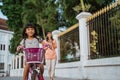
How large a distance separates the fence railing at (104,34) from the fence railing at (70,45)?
1.53 m

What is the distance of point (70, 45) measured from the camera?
1519 cm

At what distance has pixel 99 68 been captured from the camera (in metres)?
11.2

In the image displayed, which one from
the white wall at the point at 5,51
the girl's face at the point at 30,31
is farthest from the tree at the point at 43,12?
the white wall at the point at 5,51

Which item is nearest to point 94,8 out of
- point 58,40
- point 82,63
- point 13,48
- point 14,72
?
point 58,40

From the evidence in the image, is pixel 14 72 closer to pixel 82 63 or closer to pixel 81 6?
pixel 81 6

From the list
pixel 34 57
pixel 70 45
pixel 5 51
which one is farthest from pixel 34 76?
pixel 5 51

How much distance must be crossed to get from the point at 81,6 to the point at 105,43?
328 inches

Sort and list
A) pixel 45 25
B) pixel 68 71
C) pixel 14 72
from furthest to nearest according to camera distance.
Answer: pixel 14 72 < pixel 45 25 < pixel 68 71

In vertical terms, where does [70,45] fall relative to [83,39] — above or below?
below

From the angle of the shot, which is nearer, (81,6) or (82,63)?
(82,63)

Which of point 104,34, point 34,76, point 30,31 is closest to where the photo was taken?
point 34,76

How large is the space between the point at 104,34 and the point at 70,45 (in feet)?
13.3

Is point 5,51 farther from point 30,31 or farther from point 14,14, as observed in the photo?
point 30,31

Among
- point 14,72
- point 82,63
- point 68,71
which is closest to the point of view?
point 82,63
